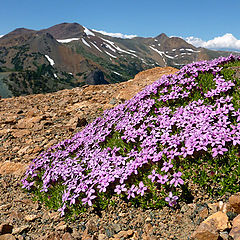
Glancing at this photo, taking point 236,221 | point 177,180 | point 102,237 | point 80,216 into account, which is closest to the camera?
point 236,221

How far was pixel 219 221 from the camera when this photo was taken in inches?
135

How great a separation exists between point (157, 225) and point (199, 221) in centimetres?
74

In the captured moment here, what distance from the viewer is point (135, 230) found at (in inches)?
165

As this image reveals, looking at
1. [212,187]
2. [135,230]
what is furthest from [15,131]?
[212,187]

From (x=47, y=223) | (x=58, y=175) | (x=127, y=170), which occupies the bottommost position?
(x=47, y=223)

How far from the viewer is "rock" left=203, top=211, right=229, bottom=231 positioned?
3.38 m

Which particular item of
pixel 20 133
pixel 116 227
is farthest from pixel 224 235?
pixel 20 133

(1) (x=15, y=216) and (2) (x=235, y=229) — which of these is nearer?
(2) (x=235, y=229)

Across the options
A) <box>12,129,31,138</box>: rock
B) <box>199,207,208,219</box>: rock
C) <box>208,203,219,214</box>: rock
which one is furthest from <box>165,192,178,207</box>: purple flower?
<box>12,129,31,138</box>: rock

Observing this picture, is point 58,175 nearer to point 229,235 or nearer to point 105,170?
point 105,170

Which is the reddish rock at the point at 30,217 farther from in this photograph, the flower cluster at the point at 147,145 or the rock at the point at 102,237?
the rock at the point at 102,237

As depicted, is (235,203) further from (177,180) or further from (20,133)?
(20,133)

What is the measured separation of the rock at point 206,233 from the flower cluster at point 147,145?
2.32ft

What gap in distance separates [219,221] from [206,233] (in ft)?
1.03
